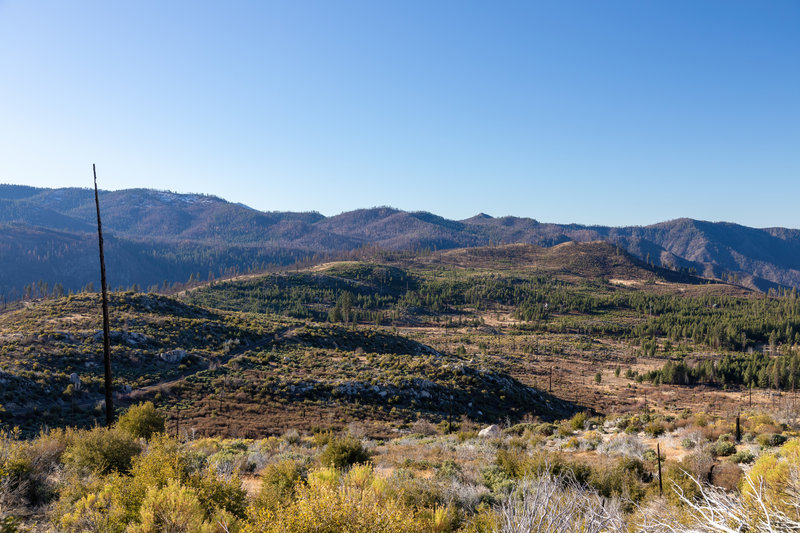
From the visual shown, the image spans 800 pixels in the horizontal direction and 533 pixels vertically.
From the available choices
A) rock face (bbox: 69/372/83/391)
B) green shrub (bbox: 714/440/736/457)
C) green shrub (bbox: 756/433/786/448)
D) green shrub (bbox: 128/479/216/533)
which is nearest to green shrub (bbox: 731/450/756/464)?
green shrub (bbox: 714/440/736/457)

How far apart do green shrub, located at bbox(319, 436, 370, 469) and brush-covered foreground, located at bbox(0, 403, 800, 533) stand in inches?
1.9

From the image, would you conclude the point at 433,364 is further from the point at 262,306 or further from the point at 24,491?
the point at 262,306

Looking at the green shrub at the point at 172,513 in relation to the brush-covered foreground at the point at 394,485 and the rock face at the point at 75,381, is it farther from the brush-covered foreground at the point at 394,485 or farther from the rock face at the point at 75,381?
the rock face at the point at 75,381

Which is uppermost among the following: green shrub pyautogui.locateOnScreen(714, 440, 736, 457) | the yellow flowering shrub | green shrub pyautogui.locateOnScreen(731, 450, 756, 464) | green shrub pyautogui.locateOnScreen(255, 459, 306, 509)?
the yellow flowering shrub

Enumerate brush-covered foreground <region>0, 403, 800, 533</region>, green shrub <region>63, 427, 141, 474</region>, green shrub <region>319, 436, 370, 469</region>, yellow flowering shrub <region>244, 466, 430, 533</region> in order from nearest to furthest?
yellow flowering shrub <region>244, 466, 430, 533</region> → brush-covered foreground <region>0, 403, 800, 533</region> → green shrub <region>63, 427, 141, 474</region> → green shrub <region>319, 436, 370, 469</region>

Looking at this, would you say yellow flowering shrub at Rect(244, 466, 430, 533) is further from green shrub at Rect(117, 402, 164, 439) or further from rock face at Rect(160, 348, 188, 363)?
rock face at Rect(160, 348, 188, 363)

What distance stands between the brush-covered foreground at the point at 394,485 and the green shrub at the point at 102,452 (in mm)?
34

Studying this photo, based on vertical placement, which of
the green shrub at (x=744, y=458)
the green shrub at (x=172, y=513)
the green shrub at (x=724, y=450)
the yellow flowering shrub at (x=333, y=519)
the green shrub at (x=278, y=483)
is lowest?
the green shrub at (x=724, y=450)

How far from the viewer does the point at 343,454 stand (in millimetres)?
13625

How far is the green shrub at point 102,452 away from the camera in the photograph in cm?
1085

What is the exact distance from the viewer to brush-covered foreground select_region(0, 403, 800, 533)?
5.27 meters

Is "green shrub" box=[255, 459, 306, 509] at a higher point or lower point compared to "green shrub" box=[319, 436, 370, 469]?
higher

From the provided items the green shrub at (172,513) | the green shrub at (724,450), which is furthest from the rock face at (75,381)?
the green shrub at (724,450)

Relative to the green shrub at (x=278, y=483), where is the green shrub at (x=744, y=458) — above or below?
below
